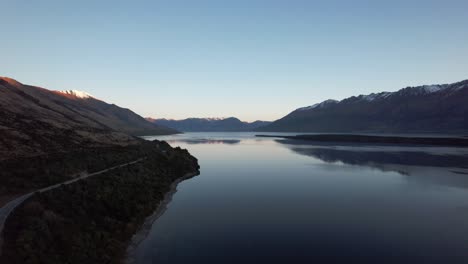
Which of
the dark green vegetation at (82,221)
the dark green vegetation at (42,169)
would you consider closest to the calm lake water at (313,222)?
the dark green vegetation at (82,221)

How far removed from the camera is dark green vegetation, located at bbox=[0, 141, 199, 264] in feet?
65.0

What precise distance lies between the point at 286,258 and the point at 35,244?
55.4 feet

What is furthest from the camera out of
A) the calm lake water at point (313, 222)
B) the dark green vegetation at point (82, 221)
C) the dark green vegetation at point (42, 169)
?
the dark green vegetation at point (42, 169)

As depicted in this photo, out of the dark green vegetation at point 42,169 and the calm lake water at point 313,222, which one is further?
the dark green vegetation at point 42,169

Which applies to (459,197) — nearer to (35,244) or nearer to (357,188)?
(357,188)

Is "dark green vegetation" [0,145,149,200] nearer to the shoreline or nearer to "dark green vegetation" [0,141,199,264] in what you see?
"dark green vegetation" [0,141,199,264]

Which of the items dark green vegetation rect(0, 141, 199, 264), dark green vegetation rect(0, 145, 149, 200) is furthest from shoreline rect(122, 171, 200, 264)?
dark green vegetation rect(0, 145, 149, 200)

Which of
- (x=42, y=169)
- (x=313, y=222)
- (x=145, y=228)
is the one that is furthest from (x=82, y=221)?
(x=313, y=222)

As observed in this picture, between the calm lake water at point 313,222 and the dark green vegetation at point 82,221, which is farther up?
the dark green vegetation at point 82,221

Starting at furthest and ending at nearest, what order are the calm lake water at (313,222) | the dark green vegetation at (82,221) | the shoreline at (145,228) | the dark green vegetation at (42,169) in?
the dark green vegetation at (42,169) < the calm lake water at (313,222) < the shoreline at (145,228) < the dark green vegetation at (82,221)

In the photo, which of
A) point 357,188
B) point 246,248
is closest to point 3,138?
point 246,248

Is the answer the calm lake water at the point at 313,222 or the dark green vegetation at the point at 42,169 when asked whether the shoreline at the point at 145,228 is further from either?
the dark green vegetation at the point at 42,169

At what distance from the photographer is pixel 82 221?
87.7 ft

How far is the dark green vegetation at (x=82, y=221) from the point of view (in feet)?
65.0
